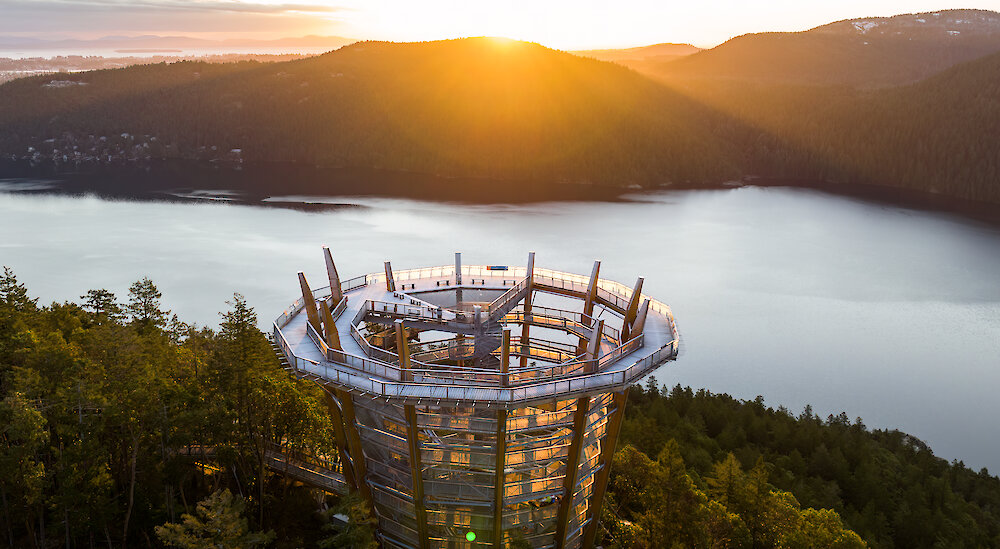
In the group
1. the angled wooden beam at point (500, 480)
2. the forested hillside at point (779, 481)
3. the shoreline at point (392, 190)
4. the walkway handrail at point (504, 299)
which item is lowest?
the forested hillside at point (779, 481)

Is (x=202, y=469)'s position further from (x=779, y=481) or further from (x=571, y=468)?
(x=779, y=481)

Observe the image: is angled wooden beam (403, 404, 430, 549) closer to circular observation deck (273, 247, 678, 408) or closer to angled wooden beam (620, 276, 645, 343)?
circular observation deck (273, 247, 678, 408)

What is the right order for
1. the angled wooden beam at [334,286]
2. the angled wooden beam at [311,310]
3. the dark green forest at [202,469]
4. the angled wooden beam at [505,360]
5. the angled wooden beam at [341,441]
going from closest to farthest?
1. the dark green forest at [202,469]
2. the angled wooden beam at [505,360]
3. the angled wooden beam at [341,441]
4. the angled wooden beam at [311,310]
5. the angled wooden beam at [334,286]

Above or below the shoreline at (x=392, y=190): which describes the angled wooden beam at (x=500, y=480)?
below

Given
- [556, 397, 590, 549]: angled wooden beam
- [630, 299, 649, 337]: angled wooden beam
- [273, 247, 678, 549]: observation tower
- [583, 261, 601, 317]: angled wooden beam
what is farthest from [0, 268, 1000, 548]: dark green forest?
[583, 261, 601, 317]: angled wooden beam

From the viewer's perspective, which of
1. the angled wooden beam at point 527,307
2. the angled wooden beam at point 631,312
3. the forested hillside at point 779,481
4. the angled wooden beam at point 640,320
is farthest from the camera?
the angled wooden beam at point 527,307

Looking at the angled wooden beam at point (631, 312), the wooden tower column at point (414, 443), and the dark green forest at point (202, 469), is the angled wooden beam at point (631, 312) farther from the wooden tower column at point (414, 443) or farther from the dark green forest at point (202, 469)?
the wooden tower column at point (414, 443)

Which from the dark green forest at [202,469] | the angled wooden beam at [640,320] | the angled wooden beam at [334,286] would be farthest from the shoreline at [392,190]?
the angled wooden beam at [640,320]

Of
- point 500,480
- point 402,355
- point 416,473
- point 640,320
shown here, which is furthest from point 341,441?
point 640,320
